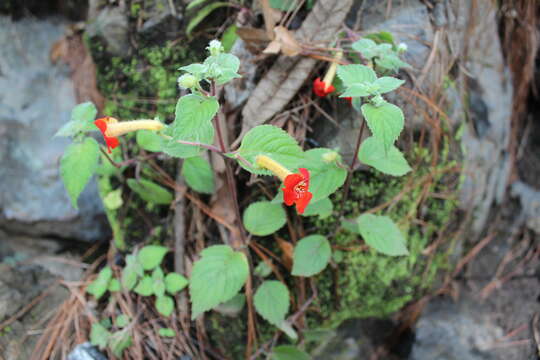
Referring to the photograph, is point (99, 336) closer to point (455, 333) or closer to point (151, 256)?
point (151, 256)

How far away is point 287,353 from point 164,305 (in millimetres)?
669

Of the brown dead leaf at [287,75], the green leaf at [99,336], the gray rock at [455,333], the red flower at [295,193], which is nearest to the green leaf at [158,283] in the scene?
the green leaf at [99,336]

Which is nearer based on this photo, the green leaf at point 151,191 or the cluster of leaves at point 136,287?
the cluster of leaves at point 136,287

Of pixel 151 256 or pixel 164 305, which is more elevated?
pixel 151 256

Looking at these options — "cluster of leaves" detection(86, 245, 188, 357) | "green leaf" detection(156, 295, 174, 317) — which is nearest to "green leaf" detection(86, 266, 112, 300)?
"cluster of leaves" detection(86, 245, 188, 357)

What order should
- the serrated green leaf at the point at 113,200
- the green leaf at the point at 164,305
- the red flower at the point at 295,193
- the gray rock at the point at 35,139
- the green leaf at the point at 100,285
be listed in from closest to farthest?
the red flower at the point at 295,193
the green leaf at the point at 164,305
the green leaf at the point at 100,285
the serrated green leaf at the point at 113,200
the gray rock at the point at 35,139

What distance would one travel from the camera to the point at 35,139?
276cm

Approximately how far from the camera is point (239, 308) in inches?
79.0

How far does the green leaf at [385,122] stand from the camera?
134cm

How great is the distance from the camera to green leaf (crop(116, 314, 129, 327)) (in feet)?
6.68

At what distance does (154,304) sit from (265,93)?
1.27 m

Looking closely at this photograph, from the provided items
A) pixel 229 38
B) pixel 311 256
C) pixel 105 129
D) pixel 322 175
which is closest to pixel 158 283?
pixel 311 256

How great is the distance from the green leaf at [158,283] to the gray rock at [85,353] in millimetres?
378

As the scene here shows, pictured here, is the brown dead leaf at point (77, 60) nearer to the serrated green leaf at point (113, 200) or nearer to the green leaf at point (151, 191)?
the serrated green leaf at point (113, 200)
